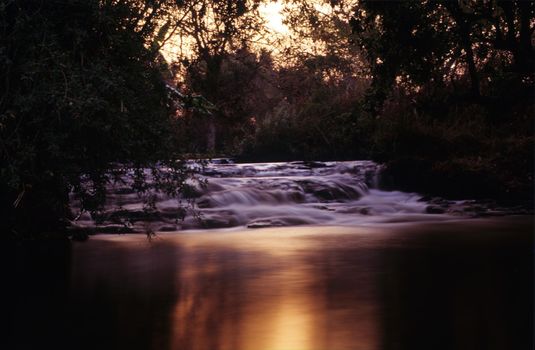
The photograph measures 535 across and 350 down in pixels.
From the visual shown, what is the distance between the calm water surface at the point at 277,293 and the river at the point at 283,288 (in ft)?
0.06

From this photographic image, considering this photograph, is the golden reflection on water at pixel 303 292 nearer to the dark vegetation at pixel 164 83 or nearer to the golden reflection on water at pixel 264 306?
the golden reflection on water at pixel 264 306

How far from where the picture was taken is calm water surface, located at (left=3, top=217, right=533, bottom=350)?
19.1 ft

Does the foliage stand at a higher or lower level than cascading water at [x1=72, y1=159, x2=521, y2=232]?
higher

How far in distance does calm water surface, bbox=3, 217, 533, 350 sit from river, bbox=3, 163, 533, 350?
2 centimetres

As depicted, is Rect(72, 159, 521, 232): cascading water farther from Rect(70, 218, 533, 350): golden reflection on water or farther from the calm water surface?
the calm water surface

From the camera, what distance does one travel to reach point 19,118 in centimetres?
841

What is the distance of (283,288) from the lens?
27.8ft

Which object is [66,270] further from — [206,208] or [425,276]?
[206,208]

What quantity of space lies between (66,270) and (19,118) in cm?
247

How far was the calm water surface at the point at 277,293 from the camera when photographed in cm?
583

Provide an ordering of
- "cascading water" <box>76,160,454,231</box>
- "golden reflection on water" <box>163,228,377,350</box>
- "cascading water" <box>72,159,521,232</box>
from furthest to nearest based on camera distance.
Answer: "cascading water" <box>76,160,454,231</box> → "cascading water" <box>72,159,521,232</box> → "golden reflection on water" <box>163,228,377,350</box>

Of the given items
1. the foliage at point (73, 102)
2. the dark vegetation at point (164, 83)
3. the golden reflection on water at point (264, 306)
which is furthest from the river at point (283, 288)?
the foliage at point (73, 102)

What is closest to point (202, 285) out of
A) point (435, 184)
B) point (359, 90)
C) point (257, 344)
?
point (257, 344)

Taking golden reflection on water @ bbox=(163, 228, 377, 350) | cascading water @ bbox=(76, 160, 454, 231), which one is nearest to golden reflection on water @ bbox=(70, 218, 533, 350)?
golden reflection on water @ bbox=(163, 228, 377, 350)
